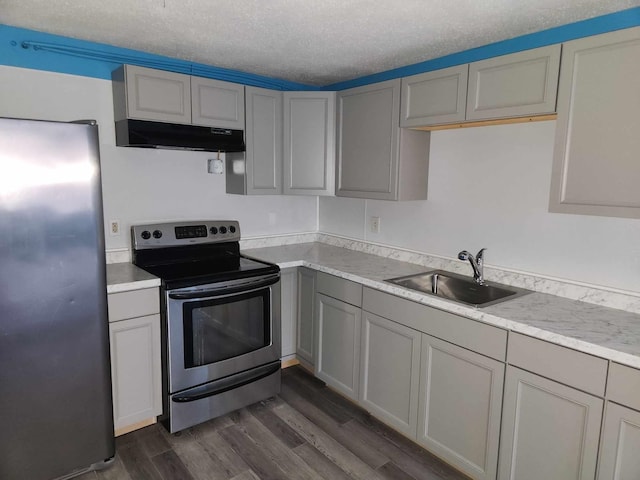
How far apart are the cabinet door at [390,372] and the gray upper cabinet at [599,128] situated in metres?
1.05

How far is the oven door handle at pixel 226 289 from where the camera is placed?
242 centimetres

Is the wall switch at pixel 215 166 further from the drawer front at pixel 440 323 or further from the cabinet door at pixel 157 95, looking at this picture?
the drawer front at pixel 440 323

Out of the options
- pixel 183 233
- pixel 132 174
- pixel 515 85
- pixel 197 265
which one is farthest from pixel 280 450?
pixel 515 85

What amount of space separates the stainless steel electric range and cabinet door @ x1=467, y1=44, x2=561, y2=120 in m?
1.60

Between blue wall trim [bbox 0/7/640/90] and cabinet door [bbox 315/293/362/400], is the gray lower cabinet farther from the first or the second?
blue wall trim [bbox 0/7/640/90]

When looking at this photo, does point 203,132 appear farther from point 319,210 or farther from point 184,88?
point 319,210

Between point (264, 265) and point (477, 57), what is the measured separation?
185 cm

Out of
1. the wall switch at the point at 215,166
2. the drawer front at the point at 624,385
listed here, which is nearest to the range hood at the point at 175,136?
the wall switch at the point at 215,166

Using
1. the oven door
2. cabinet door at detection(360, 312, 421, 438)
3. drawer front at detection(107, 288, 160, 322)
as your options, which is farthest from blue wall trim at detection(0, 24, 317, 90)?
cabinet door at detection(360, 312, 421, 438)

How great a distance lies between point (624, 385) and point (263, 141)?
99.3 inches

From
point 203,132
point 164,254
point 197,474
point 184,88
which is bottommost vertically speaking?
point 197,474

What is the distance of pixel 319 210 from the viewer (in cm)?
386

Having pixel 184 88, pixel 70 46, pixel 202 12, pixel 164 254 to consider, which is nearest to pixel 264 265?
pixel 164 254

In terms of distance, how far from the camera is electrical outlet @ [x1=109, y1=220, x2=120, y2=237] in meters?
2.77
